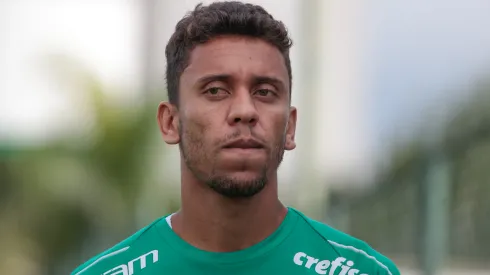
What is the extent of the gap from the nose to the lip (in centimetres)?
7

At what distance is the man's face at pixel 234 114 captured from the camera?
123 inches

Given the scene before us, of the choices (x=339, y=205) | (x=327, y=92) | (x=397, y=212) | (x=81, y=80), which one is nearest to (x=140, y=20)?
(x=81, y=80)

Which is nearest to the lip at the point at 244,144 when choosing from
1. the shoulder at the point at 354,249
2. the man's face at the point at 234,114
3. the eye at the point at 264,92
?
the man's face at the point at 234,114

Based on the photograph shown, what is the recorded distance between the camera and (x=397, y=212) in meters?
9.58

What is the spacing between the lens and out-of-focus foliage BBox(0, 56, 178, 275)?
772 inches

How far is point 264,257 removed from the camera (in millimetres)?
3402

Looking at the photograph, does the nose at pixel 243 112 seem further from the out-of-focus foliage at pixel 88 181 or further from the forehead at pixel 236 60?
the out-of-focus foliage at pixel 88 181

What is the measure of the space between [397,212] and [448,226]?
57.0 inches

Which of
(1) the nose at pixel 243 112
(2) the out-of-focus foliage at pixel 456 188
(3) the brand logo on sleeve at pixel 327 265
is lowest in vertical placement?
(2) the out-of-focus foliage at pixel 456 188

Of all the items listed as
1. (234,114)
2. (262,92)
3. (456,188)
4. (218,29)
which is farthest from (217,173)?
(456,188)

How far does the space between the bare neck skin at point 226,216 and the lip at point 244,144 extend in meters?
0.25

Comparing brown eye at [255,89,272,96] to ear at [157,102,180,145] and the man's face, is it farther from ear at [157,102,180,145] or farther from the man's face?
ear at [157,102,180,145]

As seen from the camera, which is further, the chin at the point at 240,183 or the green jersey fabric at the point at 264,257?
the green jersey fabric at the point at 264,257

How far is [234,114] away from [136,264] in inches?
33.4
